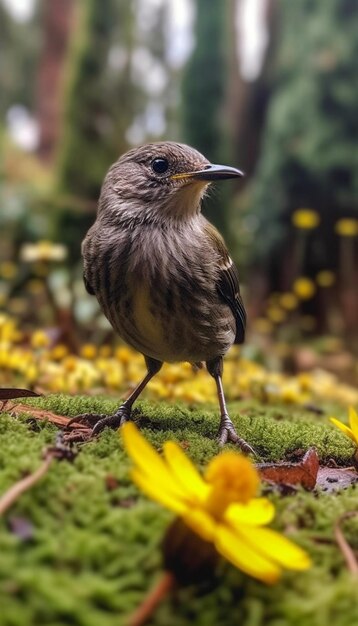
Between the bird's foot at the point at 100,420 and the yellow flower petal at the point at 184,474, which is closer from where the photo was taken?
the yellow flower petal at the point at 184,474

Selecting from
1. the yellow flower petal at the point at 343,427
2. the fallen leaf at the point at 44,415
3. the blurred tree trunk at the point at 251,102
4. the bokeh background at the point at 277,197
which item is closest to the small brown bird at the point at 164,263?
the fallen leaf at the point at 44,415

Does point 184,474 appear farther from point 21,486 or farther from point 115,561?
point 21,486

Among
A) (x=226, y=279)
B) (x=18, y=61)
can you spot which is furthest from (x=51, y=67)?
(x=226, y=279)

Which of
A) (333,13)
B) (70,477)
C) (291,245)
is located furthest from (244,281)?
(70,477)

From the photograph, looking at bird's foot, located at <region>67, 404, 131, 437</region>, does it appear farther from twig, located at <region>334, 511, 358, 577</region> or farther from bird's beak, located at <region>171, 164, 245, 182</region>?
bird's beak, located at <region>171, 164, 245, 182</region>

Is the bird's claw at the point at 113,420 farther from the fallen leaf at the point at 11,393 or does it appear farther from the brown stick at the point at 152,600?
the brown stick at the point at 152,600

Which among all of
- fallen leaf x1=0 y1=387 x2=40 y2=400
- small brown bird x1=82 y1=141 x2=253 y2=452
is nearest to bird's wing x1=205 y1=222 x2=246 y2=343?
small brown bird x1=82 y1=141 x2=253 y2=452
